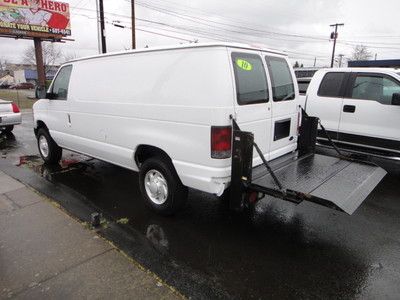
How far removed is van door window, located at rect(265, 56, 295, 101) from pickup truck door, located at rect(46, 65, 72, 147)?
144 inches

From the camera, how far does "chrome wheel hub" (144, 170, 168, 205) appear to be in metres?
4.50

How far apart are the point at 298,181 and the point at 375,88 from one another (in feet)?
12.7

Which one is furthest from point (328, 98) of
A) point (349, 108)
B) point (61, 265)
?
point (61, 265)

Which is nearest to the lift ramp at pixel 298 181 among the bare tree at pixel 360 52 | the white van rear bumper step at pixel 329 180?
the white van rear bumper step at pixel 329 180

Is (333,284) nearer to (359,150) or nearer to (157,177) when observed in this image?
(157,177)

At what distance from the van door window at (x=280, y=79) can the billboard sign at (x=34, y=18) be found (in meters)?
31.2

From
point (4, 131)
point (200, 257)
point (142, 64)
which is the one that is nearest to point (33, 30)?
point (4, 131)

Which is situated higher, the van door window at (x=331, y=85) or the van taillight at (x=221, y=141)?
the van door window at (x=331, y=85)

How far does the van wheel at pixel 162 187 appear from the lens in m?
4.32

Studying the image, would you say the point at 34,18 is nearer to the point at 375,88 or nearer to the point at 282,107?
the point at 375,88

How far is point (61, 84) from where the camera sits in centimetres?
628

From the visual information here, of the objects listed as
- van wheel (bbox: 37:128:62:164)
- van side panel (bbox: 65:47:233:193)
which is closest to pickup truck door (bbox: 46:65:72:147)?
van wheel (bbox: 37:128:62:164)

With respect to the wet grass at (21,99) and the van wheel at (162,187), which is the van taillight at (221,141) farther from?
the wet grass at (21,99)

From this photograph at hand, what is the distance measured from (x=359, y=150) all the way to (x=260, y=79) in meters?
3.76
